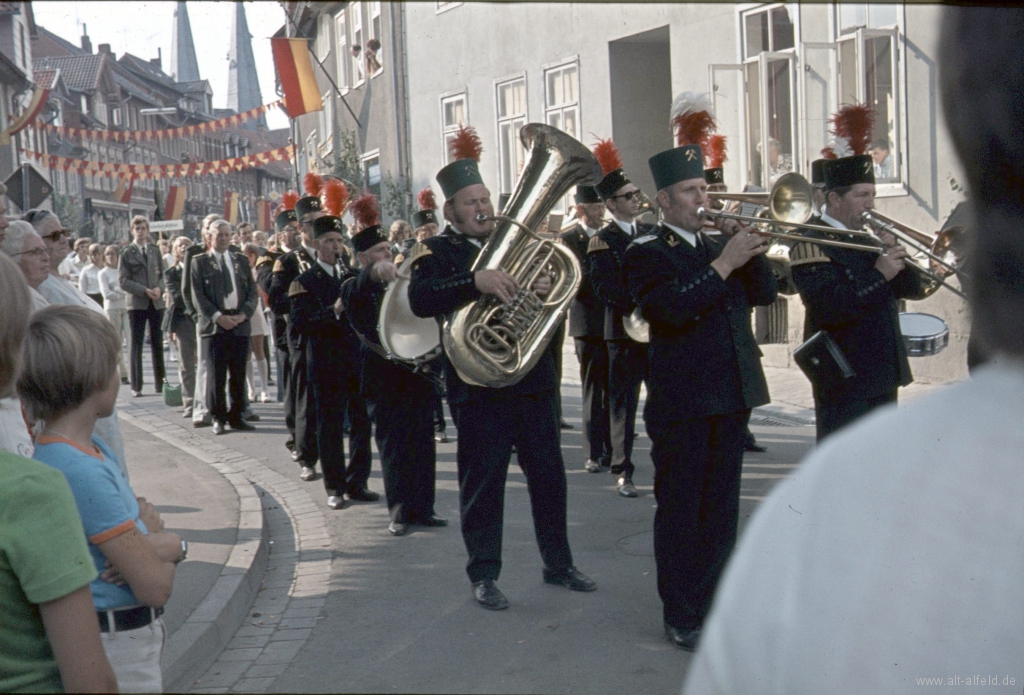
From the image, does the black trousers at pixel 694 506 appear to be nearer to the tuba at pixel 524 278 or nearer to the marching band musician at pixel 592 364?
the tuba at pixel 524 278

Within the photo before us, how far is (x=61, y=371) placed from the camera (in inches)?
99.0

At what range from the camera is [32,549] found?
1.79 meters

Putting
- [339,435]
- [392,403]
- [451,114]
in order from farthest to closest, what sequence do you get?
[451,114]
[339,435]
[392,403]

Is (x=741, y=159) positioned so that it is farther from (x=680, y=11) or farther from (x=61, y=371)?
(x=61, y=371)

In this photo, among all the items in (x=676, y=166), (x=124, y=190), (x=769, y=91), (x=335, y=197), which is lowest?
(x=676, y=166)

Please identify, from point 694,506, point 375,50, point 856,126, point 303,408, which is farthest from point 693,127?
point 375,50

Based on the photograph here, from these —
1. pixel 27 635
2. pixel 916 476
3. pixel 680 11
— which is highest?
pixel 680 11

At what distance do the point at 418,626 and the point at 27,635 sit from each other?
11.1 ft

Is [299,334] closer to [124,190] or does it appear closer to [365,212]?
[365,212]

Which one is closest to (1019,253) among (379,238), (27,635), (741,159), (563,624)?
(27,635)

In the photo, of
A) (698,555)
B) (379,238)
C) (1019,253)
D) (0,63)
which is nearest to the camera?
(1019,253)

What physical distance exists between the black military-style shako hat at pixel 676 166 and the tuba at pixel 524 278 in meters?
0.76

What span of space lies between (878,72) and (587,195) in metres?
5.62

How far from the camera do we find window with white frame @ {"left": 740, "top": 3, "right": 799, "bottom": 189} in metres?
14.2
